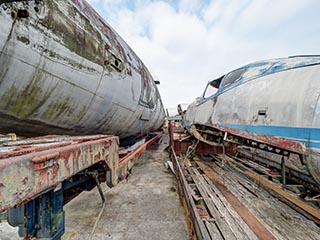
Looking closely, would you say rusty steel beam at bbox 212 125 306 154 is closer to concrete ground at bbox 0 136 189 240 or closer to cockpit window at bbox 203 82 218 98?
concrete ground at bbox 0 136 189 240

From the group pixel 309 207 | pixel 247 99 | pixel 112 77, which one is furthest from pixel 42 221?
pixel 309 207

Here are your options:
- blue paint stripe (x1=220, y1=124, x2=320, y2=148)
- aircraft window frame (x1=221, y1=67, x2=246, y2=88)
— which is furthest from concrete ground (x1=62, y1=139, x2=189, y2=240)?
aircraft window frame (x1=221, y1=67, x2=246, y2=88)

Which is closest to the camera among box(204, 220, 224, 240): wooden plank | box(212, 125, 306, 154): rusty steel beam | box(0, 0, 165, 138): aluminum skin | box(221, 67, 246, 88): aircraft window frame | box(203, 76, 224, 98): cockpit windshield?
box(0, 0, 165, 138): aluminum skin

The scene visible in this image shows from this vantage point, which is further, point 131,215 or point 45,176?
point 131,215

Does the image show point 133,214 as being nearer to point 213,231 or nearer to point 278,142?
point 213,231

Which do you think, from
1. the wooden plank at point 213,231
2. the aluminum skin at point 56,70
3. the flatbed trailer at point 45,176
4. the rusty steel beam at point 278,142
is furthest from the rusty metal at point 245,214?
the aluminum skin at point 56,70

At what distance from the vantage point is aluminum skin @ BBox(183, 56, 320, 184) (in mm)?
1790

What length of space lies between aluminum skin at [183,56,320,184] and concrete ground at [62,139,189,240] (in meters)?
1.58

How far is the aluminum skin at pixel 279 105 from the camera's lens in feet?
5.87

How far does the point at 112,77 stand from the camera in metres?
2.98

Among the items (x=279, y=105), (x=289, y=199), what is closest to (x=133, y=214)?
(x=289, y=199)

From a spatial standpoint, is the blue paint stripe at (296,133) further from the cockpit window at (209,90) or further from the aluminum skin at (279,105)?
the cockpit window at (209,90)

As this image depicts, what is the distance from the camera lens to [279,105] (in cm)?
215

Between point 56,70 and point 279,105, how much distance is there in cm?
241
